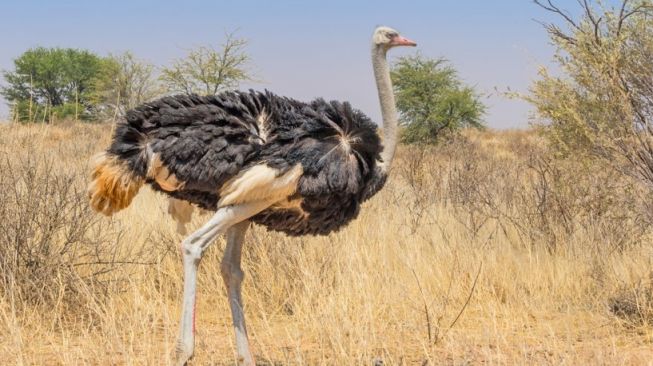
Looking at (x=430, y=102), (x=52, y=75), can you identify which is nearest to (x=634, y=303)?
(x=430, y=102)

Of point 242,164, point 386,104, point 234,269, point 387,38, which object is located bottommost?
point 234,269

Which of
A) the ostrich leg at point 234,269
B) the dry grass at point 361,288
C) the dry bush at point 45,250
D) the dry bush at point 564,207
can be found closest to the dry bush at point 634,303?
the dry grass at point 361,288

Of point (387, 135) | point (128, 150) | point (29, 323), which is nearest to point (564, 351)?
point (387, 135)

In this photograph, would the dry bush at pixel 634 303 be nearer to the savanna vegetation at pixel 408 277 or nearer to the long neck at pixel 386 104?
the savanna vegetation at pixel 408 277

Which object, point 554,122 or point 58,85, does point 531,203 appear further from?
point 58,85

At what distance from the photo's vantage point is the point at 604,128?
4973 mm

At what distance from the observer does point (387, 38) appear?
4395 millimetres

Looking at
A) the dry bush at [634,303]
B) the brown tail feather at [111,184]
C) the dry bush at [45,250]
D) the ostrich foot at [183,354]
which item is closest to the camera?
the ostrich foot at [183,354]

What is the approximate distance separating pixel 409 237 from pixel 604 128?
2061mm

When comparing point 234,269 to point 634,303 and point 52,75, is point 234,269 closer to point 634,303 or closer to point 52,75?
point 634,303

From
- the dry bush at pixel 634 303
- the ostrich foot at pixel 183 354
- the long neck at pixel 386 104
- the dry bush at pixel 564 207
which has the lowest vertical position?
the ostrich foot at pixel 183 354

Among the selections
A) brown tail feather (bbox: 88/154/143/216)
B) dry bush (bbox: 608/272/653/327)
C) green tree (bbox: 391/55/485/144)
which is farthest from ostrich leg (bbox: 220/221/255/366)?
green tree (bbox: 391/55/485/144)

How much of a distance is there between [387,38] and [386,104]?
0.38 metres

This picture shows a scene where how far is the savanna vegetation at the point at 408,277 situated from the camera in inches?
171
